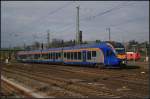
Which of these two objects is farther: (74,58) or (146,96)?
(74,58)

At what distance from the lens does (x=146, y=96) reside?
11758mm

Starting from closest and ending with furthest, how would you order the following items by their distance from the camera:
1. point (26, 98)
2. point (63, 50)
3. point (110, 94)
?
point (26, 98)
point (110, 94)
point (63, 50)

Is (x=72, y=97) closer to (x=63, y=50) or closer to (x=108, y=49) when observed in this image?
(x=108, y=49)

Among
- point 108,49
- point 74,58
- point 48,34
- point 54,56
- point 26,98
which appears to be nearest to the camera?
point 26,98

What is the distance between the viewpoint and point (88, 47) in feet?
118

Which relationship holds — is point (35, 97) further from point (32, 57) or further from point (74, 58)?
point (32, 57)

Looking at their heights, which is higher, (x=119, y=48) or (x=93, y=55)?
(x=119, y=48)

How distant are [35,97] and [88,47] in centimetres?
2477

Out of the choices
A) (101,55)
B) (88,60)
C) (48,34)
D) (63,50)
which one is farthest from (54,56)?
(48,34)

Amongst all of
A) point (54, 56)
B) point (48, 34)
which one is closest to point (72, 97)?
point (54, 56)

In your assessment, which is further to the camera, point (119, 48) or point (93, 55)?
point (93, 55)

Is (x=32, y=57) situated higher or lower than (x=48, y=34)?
lower

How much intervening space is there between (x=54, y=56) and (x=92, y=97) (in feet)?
130

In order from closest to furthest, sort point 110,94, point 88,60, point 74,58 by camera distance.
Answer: point 110,94, point 88,60, point 74,58
